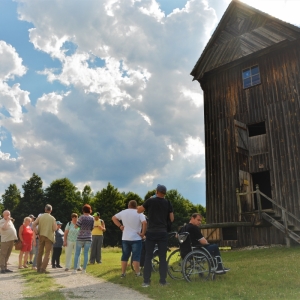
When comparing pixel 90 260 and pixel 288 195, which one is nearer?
pixel 90 260

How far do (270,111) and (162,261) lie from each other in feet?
38.2

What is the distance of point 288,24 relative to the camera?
53.9ft

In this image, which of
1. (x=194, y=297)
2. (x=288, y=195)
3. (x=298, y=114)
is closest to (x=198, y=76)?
(x=298, y=114)

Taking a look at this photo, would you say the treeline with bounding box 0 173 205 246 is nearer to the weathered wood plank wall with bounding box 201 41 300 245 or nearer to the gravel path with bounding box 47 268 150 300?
the weathered wood plank wall with bounding box 201 41 300 245

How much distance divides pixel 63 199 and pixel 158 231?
4463 cm

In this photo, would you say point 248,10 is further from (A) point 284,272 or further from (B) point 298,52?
(A) point 284,272

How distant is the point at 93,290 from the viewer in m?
6.87

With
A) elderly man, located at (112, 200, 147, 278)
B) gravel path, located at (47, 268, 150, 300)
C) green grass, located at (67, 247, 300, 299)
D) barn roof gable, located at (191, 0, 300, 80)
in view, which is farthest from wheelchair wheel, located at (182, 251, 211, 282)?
barn roof gable, located at (191, 0, 300, 80)

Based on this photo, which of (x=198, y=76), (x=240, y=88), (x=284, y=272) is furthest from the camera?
(x=198, y=76)

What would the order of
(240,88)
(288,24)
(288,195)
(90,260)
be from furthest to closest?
(240,88) < (288,24) < (288,195) < (90,260)

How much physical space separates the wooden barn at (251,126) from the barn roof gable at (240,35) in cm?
5

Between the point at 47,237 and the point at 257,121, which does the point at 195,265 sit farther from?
the point at 257,121

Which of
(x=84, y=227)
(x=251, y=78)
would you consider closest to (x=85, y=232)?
(x=84, y=227)

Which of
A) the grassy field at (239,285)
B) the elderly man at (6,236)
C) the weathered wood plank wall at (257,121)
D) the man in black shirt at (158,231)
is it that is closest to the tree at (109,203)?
the weathered wood plank wall at (257,121)
